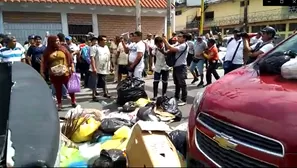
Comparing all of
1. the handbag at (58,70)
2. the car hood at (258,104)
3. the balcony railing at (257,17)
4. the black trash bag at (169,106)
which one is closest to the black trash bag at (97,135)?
the black trash bag at (169,106)

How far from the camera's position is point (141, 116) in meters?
4.76

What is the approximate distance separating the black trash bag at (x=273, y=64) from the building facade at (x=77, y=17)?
Answer: 997cm

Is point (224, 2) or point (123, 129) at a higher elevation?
point (224, 2)

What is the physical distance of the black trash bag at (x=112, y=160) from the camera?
2.75 m

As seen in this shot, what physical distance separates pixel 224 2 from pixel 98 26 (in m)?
43.8

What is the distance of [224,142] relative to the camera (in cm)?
202

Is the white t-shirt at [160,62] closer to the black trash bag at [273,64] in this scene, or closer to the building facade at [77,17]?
the black trash bag at [273,64]

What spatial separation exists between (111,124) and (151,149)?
2.03 meters

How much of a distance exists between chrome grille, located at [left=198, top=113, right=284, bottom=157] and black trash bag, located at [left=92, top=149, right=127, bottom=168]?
0.92 meters

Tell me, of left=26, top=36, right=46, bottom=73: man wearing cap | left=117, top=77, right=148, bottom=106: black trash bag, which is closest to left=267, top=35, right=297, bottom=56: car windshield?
left=117, top=77, right=148, bottom=106: black trash bag

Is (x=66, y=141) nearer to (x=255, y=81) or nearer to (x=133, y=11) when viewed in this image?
(x=255, y=81)

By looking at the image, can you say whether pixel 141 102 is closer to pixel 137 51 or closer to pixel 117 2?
pixel 137 51

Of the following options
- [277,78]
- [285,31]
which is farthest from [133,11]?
[285,31]

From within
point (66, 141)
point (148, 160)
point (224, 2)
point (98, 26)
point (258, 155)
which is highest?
point (224, 2)
